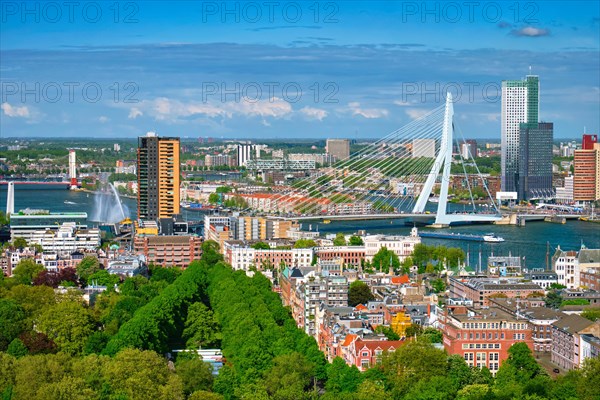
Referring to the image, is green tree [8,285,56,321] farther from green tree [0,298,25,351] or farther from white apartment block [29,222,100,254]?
white apartment block [29,222,100,254]

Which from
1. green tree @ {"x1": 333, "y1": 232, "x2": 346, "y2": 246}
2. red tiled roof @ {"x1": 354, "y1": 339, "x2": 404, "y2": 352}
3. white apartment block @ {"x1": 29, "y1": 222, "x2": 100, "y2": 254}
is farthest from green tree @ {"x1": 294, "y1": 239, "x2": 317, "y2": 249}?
red tiled roof @ {"x1": 354, "y1": 339, "x2": 404, "y2": 352}

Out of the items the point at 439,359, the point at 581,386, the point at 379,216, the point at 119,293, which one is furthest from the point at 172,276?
the point at 379,216

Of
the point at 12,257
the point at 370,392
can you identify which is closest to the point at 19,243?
the point at 12,257

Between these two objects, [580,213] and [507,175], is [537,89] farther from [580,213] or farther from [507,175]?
[580,213]

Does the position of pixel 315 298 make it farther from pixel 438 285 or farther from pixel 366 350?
pixel 438 285

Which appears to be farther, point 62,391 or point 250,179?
point 250,179
